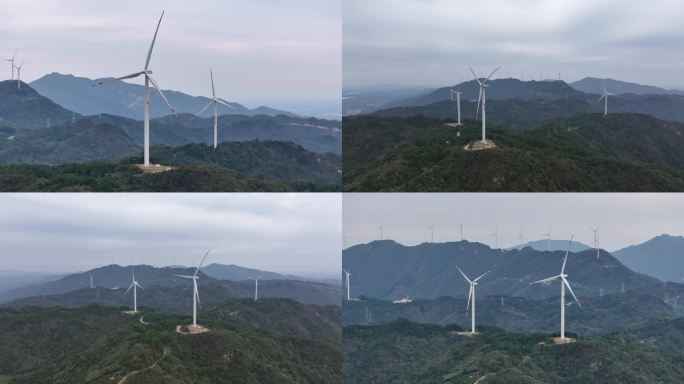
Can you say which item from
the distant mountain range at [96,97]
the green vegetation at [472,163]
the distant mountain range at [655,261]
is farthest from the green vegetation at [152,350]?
the distant mountain range at [96,97]

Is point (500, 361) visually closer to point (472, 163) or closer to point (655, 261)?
point (472, 163)

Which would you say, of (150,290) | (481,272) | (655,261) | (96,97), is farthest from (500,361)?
(96,97)

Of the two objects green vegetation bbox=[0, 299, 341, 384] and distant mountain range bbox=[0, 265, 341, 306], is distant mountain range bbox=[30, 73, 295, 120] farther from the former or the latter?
green vegetation bbox=[0, 299, 341, 384]

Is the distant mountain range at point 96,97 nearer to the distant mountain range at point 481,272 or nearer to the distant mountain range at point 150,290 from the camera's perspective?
the distant mountain range at point 150,290

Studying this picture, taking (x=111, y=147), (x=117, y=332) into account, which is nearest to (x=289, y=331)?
(x=117, y=332)

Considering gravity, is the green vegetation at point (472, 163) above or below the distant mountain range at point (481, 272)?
above

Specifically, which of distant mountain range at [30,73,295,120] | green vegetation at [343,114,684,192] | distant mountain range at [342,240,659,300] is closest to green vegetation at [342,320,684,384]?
distant mountain range at [342,240,659,300]
